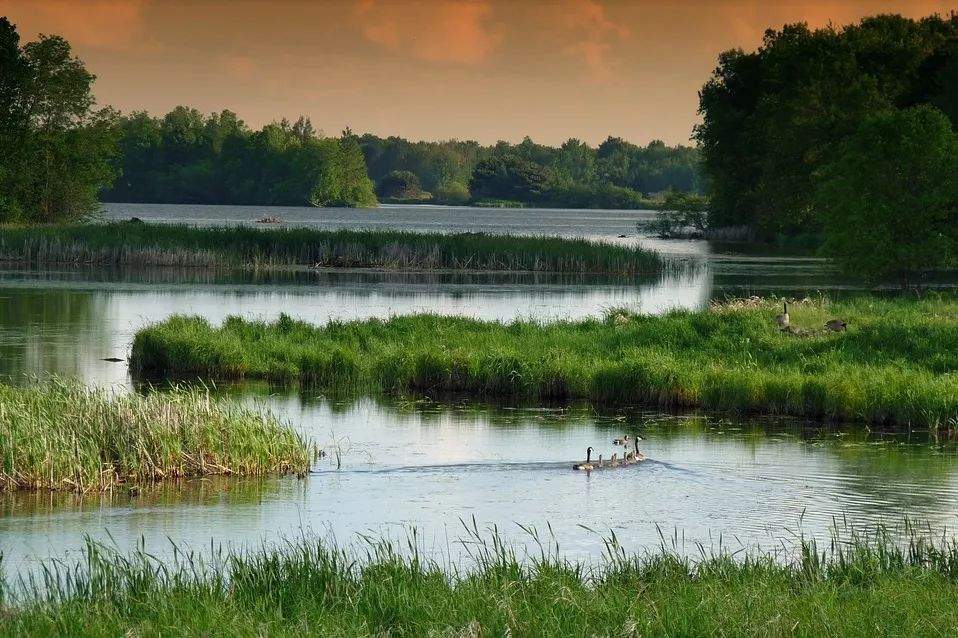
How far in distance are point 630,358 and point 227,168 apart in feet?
552

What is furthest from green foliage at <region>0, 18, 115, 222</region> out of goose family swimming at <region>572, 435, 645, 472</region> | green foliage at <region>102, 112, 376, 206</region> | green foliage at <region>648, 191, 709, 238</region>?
green foliage at <region>102, 112, 376, 206</region>

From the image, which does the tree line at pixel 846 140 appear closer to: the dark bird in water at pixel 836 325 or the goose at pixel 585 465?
the dark bird in water at pixel 836 325

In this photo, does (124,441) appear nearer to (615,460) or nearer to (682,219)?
(615,460)

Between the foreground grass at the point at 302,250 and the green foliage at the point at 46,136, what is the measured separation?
12429mm

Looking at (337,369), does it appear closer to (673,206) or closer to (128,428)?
(128,428)

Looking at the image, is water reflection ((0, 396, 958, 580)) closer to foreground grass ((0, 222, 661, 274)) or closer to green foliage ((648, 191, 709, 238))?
foreground grass ((0, 222, 661, 274))

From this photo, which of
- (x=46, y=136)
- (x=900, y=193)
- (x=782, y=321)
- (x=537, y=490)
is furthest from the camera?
(x=46, y=136)

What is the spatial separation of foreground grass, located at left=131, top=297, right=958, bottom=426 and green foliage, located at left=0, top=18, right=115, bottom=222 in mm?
50408

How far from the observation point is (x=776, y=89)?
9031 cm

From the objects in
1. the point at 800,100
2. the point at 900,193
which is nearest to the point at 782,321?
the point at 900,193

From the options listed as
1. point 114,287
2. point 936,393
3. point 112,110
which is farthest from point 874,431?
point 112,110

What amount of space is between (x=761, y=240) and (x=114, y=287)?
56979 millimetres

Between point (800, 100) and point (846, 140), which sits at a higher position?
point (800, 100)

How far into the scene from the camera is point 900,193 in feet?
138
